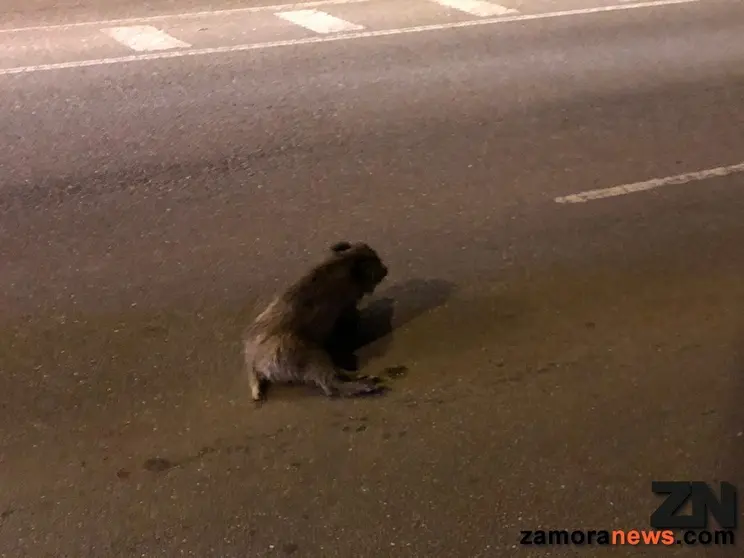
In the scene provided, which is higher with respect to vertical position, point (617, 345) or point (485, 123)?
point (485, 123)

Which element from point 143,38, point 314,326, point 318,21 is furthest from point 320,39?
point 314,326

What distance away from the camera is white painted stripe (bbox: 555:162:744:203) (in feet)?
20.6

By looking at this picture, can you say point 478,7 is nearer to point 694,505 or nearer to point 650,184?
point 650,184

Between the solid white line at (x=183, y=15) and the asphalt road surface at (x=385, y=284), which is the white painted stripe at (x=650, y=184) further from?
the solid white line at (x=183, y=15)

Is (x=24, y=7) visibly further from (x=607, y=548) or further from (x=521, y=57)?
(x=607, y=548)

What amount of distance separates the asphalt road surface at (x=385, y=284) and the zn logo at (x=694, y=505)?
0.25 ft

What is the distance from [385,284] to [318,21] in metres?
5.58

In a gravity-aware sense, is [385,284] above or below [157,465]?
above

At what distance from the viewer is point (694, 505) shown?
380 centimetres

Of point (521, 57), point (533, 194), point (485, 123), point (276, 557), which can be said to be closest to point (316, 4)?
point (521, 57)

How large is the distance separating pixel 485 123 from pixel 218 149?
85.3 inches

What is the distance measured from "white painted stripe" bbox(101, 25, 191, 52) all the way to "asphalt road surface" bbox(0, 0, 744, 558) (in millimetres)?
68

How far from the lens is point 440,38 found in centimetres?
946

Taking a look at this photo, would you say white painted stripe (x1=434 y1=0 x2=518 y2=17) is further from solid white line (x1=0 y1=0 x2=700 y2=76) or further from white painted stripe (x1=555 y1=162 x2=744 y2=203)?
white painted stripe (x1=555 y1=162 x2=744 y2=203)
